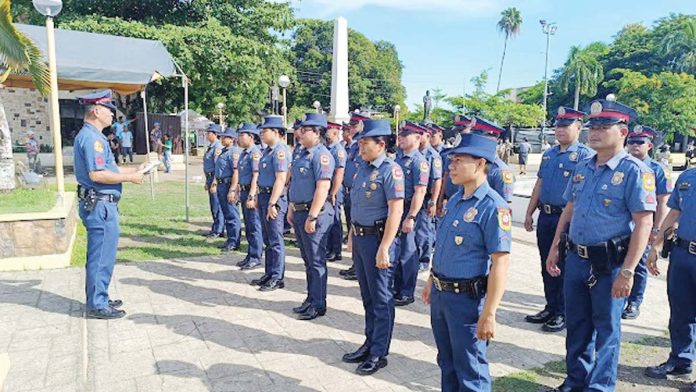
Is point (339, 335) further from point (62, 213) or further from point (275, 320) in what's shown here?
point (62, 213)

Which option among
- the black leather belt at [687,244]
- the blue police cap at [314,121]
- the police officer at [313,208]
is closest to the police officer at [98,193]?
the police officer at [313,208]

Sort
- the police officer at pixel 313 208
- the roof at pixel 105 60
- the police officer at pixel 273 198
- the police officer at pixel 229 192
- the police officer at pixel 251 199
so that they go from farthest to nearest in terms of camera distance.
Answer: the roof at pixel 105 60 < the police officer at pixel 229 192 < the police officer at pixel 251 199 < the police officer at pixel 273 198 < the police officer at pixel 313 208

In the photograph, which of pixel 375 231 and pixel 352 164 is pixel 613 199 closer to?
pixel 375 231

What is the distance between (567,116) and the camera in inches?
183

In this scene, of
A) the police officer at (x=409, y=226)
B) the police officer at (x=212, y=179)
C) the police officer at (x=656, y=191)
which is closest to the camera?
the police officer at (x=656, y=191)

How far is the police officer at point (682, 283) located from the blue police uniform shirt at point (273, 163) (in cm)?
378

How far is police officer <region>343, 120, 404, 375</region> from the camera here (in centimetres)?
365

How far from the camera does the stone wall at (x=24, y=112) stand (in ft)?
55.9

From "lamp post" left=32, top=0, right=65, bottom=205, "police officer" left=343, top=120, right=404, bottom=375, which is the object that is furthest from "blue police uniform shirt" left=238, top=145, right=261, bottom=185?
"police officer" left=343, top=120, right=404, bottom=375

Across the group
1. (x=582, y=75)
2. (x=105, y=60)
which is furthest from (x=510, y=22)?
(x=105, y=60)

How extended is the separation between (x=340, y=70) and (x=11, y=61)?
12453 millimetres

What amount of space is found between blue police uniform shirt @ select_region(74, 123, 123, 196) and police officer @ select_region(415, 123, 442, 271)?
3.64m

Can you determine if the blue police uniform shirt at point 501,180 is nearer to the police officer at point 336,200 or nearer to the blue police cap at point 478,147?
the blue police cap at point 478,147

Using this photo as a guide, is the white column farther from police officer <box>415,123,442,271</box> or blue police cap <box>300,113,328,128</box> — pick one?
blue police cap <box>300,113,328,128</box>
